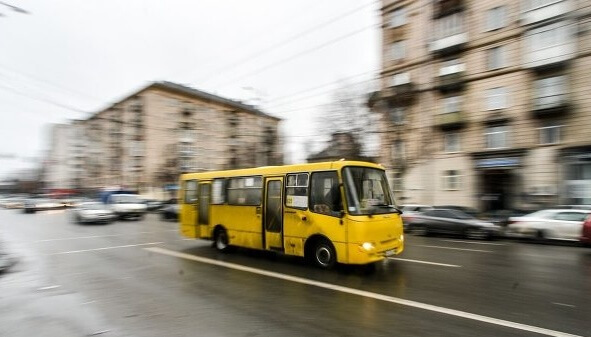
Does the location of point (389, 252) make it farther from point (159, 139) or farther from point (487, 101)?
point (159, 139)

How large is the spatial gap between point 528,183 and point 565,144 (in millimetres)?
3155

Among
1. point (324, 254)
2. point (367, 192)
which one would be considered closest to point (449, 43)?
point (367, 192)

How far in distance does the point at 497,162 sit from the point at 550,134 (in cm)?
357

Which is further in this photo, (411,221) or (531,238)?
(411,221)

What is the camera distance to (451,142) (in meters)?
29.8

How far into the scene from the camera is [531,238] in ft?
50.9

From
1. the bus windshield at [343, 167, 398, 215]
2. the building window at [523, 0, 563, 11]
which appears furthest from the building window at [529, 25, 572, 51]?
the bus windshield at [343, 167, 398, 215]

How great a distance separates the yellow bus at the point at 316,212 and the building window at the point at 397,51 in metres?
26.2

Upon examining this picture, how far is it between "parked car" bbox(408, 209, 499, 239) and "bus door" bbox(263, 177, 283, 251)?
10.2m

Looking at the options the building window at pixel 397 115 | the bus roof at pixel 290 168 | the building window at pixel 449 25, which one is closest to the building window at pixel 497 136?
the building window at pixel 397 115

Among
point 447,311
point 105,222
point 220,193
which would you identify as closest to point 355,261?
→ point 447,311

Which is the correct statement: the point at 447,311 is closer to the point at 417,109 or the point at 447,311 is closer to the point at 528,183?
the point at 528,183

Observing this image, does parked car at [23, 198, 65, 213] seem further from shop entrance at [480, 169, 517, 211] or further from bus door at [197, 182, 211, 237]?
shop entrance at [480, 169, 517, 211]

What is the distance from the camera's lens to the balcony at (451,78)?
95.8 ft
